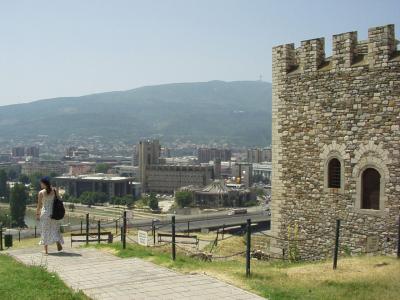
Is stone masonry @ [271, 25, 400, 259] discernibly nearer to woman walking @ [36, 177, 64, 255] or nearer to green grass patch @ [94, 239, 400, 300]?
green grass patch @ [94, 239, 400, 300]

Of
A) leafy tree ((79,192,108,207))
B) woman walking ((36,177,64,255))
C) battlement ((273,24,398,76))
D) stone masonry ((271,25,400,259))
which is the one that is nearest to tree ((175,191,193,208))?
leafy tree ((79,192,108,207))

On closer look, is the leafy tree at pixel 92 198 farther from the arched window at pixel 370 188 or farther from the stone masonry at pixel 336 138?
the arched window at pixel 370 188

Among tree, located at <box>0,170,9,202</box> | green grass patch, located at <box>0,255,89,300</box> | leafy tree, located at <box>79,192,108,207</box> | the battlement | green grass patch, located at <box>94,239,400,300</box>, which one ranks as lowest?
leafy tree, located at <box>79,192,108,207</box>

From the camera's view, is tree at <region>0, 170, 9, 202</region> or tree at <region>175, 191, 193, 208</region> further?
tree at <region>0, 170, 9, 202</region>

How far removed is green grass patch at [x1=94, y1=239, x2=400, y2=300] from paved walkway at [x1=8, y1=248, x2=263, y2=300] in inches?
16.3

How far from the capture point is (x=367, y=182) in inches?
592

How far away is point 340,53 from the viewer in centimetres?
1547

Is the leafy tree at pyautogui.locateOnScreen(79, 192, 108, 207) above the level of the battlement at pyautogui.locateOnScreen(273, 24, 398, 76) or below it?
below

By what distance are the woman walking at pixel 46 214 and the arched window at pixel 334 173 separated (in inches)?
298

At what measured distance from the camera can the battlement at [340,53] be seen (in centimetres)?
1456

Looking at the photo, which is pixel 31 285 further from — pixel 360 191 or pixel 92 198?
pixel 92 198

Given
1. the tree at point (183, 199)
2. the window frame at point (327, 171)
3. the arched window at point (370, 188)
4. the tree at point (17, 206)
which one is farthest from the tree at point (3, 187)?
the arched window at point (370, 188)

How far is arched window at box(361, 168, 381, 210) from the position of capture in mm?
14820

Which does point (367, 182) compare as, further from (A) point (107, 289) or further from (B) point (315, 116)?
(A) point (107, 289)
